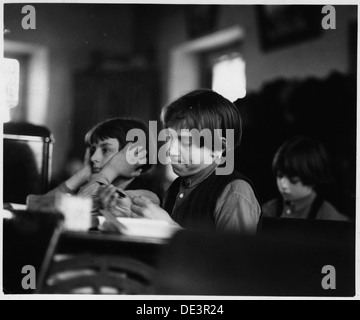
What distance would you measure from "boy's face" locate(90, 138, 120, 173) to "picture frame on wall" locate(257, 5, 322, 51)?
614 millimetres

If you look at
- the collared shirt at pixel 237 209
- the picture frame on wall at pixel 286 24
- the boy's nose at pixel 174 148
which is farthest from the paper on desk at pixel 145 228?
the picture frame on wall at pixel 286 24

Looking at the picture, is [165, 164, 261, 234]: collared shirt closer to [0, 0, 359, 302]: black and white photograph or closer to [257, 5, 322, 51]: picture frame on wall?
[0, 0, 359, 302]: black and white photograph

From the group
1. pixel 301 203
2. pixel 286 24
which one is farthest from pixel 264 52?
pixel 301 203

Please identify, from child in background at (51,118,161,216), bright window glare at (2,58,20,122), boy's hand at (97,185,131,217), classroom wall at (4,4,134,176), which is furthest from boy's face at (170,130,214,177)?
bright window glare at (2,58,20,122)

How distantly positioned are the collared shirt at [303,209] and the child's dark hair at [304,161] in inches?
2.5

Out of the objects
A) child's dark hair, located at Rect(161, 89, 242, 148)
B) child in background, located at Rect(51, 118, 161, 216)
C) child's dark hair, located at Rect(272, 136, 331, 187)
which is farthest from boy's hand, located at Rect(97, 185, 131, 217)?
child's dark hair, located at Rect(272, 136, 331, 187)

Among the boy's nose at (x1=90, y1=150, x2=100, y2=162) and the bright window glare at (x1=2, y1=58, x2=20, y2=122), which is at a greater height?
the bright window glare at (x1=2, y1=58, x2=20, y2=122)

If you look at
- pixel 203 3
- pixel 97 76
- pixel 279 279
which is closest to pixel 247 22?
pixel 203 3

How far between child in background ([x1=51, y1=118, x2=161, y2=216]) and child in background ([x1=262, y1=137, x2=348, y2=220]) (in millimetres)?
419

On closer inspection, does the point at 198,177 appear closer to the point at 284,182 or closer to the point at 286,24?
the point at 284,182

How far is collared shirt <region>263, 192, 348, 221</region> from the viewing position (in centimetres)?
189

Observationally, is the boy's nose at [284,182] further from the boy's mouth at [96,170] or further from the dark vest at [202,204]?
the boy's mouth at [96,170]

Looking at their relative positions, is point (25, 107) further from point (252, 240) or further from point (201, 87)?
point (252, 240)

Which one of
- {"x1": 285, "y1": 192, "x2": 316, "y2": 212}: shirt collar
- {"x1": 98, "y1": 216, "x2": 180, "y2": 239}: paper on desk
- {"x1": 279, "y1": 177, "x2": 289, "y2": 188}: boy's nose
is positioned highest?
{"x1": 279, "y1": 177, "x2": 289, "y2": 188}: boy's nose
